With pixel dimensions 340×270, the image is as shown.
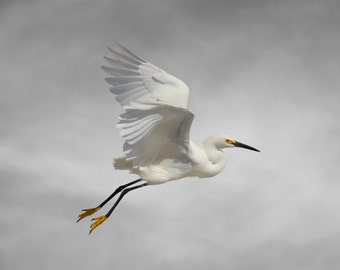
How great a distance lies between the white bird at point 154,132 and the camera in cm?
1416

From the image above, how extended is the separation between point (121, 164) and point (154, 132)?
1398mm

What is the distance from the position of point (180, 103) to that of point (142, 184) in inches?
70.8

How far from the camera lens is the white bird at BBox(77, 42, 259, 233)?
14156mm

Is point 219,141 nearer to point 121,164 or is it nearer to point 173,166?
point 173,166

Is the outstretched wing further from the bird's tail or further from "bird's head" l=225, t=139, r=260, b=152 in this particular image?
"bird's head" l=225, t=139, r=260, b=152

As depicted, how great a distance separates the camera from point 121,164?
51.7 ft

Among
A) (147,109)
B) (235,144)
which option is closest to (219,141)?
(235,144)

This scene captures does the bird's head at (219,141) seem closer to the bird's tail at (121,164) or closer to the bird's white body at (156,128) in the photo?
the bird's white body at (156,128)

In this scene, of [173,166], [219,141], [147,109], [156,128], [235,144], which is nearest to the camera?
[147,109]

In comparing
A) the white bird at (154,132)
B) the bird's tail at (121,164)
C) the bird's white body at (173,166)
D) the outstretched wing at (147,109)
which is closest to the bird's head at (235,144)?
the white bird at (154,132)

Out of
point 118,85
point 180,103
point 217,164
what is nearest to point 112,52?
point 118,85

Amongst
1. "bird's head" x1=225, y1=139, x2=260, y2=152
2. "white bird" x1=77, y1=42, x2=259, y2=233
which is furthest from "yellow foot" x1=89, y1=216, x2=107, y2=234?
"bird's head" x1=225, y1=139, x2=260, y2=152

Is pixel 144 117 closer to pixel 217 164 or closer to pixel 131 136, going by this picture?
pixel 131 136

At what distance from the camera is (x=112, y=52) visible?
15.6 metres
